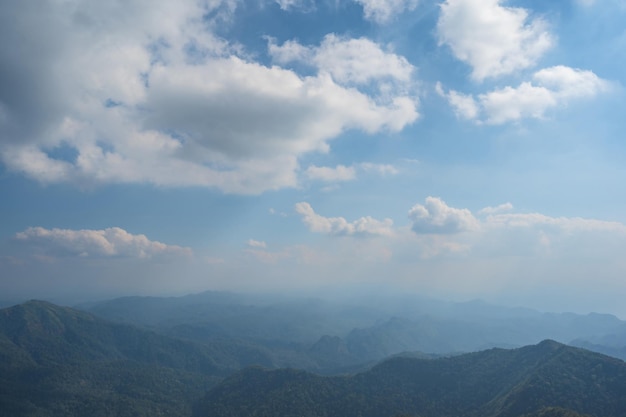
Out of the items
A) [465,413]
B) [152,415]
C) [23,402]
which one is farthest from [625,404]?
[23,402]

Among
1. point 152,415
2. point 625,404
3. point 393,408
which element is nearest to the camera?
point 625,404

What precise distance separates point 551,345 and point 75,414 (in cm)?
23671

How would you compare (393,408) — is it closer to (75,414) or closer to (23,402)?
(75,414)

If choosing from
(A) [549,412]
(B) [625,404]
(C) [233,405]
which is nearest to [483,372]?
(B) [625,404]

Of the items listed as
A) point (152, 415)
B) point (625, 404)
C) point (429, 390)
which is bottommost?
point (152, 415)

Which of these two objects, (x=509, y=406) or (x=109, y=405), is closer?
(x=509, y=406)

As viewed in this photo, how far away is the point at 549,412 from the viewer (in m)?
116

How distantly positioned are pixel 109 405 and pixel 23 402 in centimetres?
3936

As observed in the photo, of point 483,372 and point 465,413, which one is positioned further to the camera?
point 483,372

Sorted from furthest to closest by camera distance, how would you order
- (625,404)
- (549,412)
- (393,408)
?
1. (393,408)
2. (625,404)
3. (549,412)

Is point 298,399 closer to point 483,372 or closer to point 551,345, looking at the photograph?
point 483,372

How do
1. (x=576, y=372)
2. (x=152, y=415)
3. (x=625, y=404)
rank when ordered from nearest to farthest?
(x=625, y=404)
(x=576, y=372)
(x=152, y=415)

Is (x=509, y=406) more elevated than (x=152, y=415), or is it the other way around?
(x=509, y=406)

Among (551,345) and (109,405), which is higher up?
(551,345)
